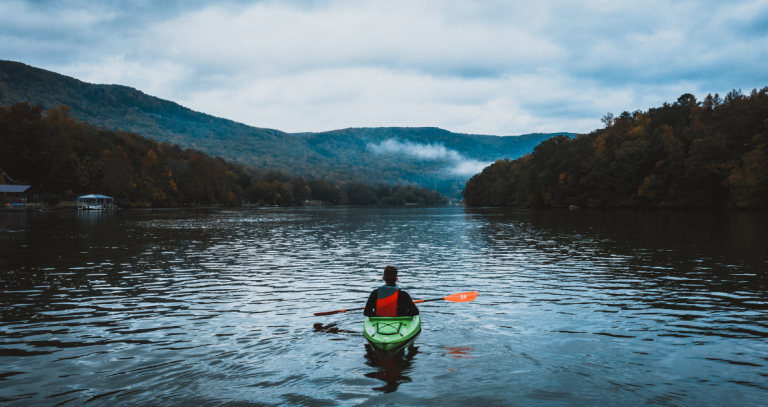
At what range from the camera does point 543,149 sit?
15212cm

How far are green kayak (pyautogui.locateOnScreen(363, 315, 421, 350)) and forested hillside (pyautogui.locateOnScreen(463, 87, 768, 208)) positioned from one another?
82977 millimetres

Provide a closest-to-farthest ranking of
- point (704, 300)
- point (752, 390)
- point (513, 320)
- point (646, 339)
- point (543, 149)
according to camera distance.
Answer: point (752, 390) < point (646, 339) < point (513, 320) < point (704, 300) < point (543, 149)

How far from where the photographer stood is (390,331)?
34.4ft

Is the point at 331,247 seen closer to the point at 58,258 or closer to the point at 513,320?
the point at 58,258

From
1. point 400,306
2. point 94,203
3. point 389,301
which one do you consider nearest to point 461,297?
point 400,306

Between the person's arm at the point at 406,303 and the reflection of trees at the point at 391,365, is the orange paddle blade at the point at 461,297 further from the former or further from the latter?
the reflection of trees at the point at 391,365

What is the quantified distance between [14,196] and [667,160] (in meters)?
141

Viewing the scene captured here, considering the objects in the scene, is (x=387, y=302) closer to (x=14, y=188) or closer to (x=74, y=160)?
(x=14, y=188)

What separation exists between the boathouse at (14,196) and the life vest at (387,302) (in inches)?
4365

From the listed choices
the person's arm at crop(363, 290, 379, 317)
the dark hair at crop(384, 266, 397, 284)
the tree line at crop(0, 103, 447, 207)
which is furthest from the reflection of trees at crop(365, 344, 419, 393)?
the tree line at crop(0, 103, 447, 207)

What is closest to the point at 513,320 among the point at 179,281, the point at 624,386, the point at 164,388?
the point at 624,386

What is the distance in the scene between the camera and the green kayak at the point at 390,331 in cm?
1023

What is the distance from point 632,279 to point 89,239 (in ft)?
119

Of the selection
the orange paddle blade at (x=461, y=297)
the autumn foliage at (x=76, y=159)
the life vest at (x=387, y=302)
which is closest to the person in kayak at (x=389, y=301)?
the life vest at (x=387, y=302)
